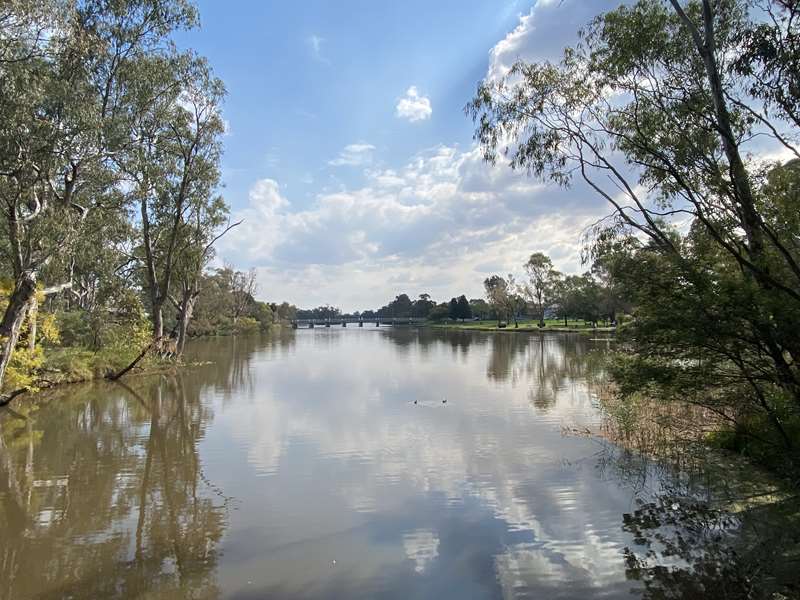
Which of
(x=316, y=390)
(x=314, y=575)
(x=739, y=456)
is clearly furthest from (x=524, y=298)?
(x=314, y=575)

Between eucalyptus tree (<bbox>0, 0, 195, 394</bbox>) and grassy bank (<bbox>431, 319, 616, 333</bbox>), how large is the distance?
149 ft

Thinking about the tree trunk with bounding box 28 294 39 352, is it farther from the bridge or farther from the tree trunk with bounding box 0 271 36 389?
the bridge

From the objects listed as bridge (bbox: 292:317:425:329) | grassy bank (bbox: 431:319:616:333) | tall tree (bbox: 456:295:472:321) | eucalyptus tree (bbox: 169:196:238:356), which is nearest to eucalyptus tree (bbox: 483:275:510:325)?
grassy bank (bbox: 431:319:616:333)

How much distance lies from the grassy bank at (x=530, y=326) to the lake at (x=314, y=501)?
4244 cm

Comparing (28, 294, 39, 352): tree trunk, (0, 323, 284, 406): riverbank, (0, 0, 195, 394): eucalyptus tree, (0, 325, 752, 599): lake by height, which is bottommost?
(0, 325, 752, 599): lake

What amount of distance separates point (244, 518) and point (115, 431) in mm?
7325

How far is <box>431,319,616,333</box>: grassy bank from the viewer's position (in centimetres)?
6638

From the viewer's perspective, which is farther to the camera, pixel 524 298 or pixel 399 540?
pixel 524 298

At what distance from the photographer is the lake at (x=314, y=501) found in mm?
5602

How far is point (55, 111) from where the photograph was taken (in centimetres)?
1314

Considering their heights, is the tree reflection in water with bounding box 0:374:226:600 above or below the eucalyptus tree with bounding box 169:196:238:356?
below

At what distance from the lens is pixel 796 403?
671cm

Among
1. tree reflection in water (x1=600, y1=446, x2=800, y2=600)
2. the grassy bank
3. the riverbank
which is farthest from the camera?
the grassy bank

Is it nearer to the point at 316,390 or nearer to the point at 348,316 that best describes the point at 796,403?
the point at 316,390
